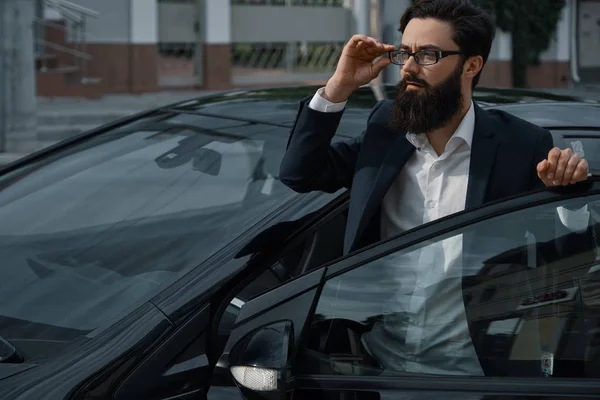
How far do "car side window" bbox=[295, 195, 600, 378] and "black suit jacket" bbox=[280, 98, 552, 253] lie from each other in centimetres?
30

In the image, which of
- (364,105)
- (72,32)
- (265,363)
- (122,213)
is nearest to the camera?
(265,363)

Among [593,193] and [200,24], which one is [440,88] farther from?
[200,24]

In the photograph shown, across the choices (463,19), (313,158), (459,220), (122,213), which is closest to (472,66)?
(463,19)

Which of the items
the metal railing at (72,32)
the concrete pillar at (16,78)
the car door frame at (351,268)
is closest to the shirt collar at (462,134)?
the car door frame at (351,268)

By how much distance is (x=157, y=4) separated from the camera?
17750mm

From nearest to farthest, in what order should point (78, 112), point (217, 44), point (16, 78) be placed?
point (16, 78) → point (78, 112) → point (217, 44)

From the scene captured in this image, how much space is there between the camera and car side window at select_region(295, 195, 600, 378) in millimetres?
2057

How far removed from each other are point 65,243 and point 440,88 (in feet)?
3.66

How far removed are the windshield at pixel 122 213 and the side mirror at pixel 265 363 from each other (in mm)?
403

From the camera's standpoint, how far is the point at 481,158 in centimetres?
242

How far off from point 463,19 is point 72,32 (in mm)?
14349

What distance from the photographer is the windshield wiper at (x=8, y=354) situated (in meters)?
2.15

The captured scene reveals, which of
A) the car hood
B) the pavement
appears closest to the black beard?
the car hood

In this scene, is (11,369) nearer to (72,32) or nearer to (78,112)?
(78,112)
